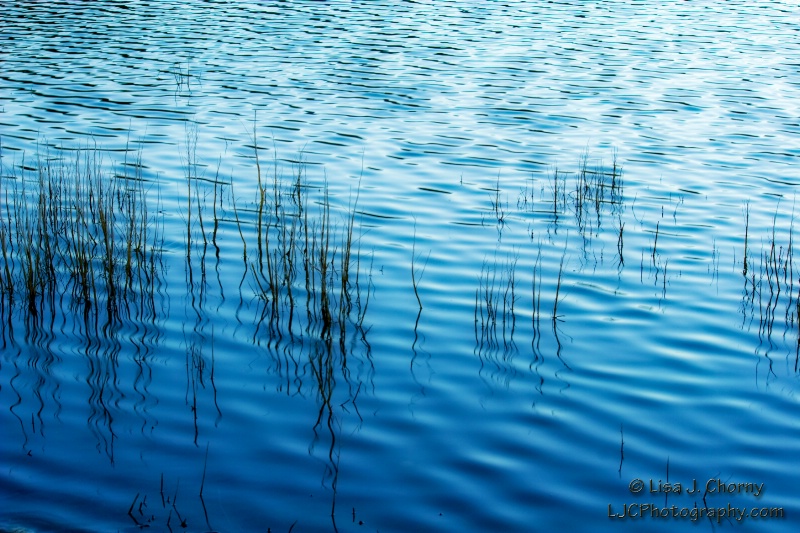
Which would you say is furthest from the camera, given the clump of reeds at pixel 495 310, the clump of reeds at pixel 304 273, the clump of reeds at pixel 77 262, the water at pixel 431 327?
the clump of reeds at pixel 77 262

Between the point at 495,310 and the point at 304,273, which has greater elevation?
the point at 495,310

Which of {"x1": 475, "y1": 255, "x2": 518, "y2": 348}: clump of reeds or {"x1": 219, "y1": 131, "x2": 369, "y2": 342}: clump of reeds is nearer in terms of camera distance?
{"x1": 475, "y1": 255, "x2": 518, "y2": 348}: clump of reeds

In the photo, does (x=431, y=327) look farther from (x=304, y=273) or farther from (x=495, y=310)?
(x=304, y=273)

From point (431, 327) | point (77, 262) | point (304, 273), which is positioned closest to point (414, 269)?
point (304, 273)

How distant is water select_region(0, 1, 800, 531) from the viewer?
5230 mm

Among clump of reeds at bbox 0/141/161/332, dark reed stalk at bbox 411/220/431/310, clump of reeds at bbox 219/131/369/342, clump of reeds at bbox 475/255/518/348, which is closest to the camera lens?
clump of reeds at bbox 475/255/518/348

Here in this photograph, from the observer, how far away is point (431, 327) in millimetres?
7391

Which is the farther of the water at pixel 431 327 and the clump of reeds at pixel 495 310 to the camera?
the clump of reeds at pixel 495 310

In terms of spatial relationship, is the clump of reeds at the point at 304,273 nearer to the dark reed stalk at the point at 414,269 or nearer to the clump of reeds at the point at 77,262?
the dark reed stalk at the point at 414,269

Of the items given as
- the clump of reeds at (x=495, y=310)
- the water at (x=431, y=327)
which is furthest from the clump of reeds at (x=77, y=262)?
the clump of reeds at (x=495, y=310)

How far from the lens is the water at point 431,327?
5230 mm

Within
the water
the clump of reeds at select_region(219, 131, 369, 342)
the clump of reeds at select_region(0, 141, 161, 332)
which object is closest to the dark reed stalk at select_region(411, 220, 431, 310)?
the water

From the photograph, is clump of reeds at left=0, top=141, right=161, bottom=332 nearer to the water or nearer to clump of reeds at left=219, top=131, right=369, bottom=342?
the water

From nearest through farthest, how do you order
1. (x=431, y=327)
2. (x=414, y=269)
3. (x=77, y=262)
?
(x=431, y=327), (x=77, y=262), (x=414, y=269)
